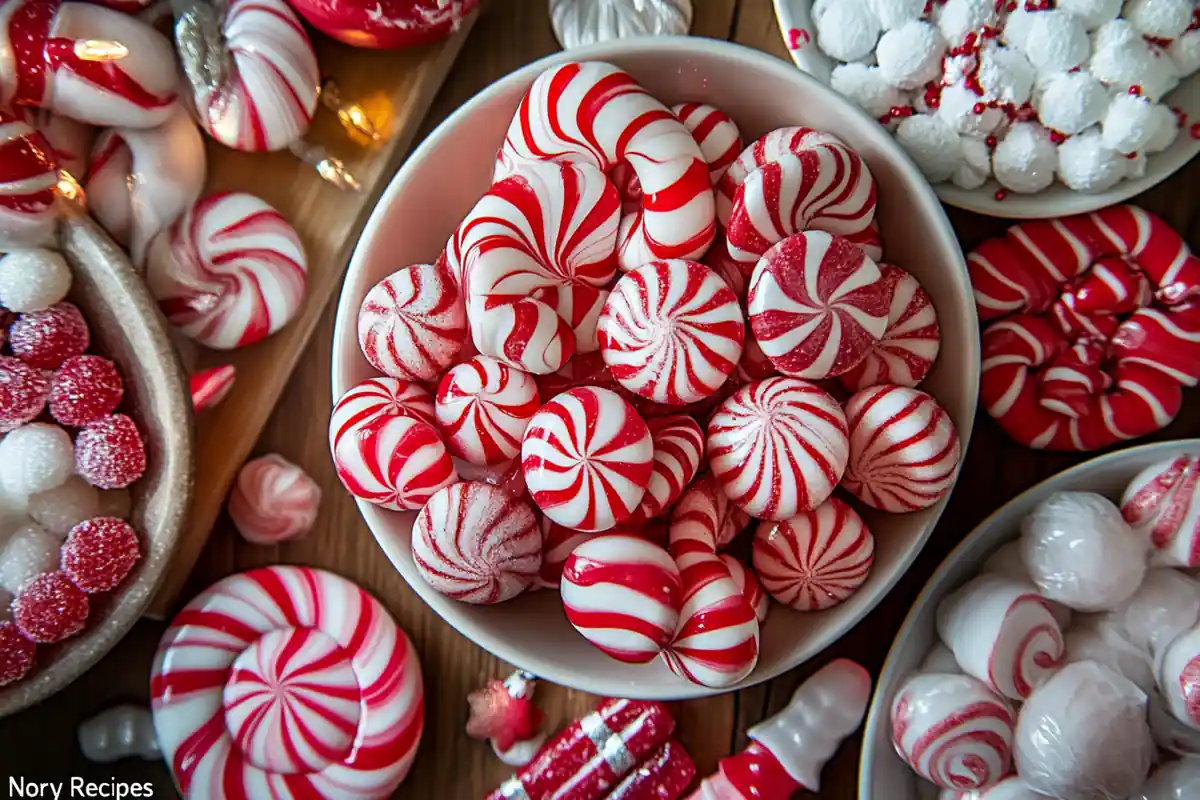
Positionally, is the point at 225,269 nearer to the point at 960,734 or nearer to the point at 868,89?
A: the point at 868,89

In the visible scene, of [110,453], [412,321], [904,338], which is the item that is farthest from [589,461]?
[110,453]

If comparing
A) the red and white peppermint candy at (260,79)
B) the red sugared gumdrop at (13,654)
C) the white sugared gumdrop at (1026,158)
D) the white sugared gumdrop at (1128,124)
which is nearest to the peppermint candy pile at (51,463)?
the red sugared gumdrop at (13,654)

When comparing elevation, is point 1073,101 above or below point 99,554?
above

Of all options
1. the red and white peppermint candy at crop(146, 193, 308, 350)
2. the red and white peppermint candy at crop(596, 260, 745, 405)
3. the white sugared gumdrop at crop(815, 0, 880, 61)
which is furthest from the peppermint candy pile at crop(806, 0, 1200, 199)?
the red and white peppermint candy at crop(146, 193, 308, 350)

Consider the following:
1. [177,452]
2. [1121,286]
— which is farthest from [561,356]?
[1121,286]

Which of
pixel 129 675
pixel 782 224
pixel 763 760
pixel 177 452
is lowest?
pixel 129 675

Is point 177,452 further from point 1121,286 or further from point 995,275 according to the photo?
point 1121,286

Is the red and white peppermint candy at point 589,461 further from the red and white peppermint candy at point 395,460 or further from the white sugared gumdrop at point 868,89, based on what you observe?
the white sugared gumdrop at point 868,89
